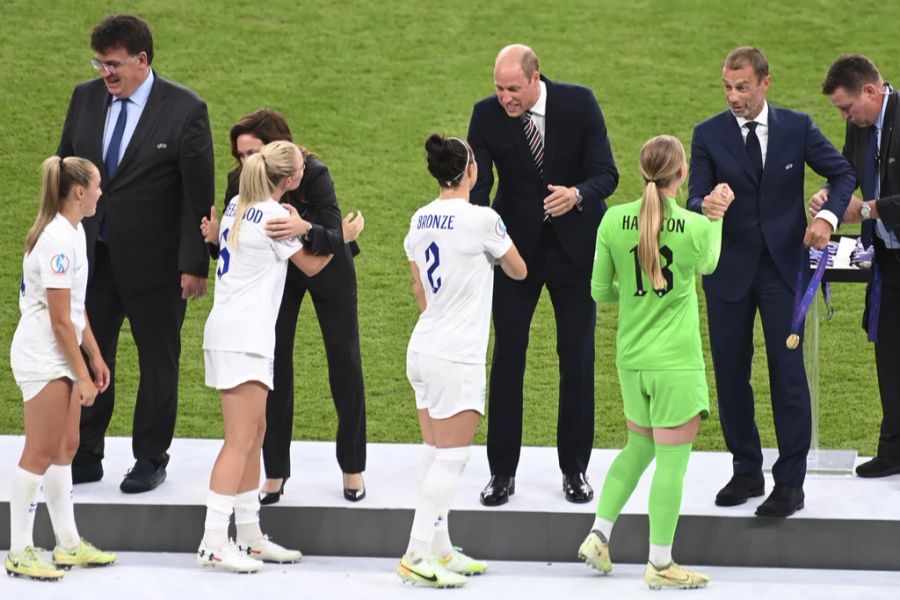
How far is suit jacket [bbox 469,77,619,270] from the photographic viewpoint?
557cm

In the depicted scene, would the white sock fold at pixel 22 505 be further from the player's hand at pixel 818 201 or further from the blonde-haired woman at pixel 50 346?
the player's hand at pixel 818 201

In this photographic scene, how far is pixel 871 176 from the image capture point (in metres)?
5.83

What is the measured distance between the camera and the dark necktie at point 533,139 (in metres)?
5.59

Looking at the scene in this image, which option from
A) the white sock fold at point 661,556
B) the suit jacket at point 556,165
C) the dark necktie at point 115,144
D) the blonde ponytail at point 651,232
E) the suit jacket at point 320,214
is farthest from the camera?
the dark necktie at point 115,144

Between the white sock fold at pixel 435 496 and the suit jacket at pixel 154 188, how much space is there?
1352 millimetres

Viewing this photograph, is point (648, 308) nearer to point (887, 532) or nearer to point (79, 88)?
point (887, 532)

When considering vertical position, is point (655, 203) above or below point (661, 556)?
above

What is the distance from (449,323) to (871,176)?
200 cm

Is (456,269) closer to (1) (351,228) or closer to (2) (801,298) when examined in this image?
(1) (351,228)

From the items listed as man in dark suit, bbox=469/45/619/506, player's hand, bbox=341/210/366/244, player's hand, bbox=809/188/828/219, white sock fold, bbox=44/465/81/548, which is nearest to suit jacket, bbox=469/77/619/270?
man in dark suit, bbox=469/45/619/506

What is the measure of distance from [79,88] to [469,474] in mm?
2200

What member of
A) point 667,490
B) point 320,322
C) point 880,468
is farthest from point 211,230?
point 880,468

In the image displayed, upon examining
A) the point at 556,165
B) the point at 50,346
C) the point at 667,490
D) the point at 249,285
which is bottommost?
the point at 667,490

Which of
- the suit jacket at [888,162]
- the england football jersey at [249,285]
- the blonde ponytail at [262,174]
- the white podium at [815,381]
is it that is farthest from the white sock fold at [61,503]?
Result: the suit jacket at [888,162]
